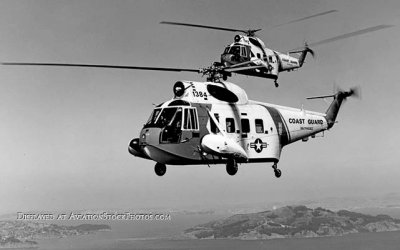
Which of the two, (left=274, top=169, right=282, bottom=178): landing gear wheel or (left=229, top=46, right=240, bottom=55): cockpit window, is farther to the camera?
(left=229, top=46, right=240, bottom=55): cockpit window

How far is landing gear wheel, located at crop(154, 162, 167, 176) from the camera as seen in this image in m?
16.4

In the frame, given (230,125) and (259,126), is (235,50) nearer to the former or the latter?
(259,126)

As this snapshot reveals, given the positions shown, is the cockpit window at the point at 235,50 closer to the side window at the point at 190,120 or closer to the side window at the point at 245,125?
the side window at the point at 245,125

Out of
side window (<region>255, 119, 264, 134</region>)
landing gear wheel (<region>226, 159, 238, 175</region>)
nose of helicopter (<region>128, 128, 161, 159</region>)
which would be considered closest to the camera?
nose of helicopter (<region>128, 128, 161, 159</region>)

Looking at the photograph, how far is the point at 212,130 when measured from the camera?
1672 cm

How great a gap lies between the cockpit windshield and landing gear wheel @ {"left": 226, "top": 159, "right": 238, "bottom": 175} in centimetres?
230

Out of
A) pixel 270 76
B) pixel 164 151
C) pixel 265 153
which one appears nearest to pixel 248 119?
pixel 265 153

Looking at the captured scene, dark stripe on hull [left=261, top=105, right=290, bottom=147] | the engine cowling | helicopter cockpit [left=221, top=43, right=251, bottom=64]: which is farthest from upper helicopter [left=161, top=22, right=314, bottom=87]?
the engine cowling

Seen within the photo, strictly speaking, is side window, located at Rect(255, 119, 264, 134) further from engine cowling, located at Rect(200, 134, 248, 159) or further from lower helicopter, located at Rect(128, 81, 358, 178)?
engine cowling, located at Rect(200, 134, 248, 159)

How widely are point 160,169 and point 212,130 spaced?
2.42 m

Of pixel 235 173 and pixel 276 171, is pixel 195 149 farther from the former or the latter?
pixel 276 171

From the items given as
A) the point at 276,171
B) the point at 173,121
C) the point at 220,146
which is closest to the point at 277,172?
the point at 276,171

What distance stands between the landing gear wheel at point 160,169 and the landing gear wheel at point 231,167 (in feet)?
7.64

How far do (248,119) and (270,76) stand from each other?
6029 mm
